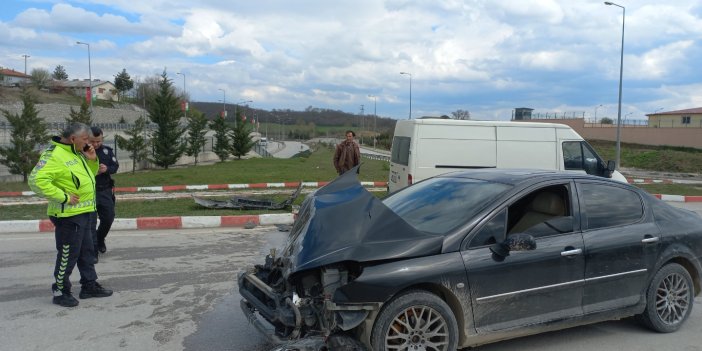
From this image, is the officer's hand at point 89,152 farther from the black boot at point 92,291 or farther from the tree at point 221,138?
the tree at point 221,138

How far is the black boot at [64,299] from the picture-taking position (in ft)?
17.5

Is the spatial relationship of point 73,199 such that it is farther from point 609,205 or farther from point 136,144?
point 136,144

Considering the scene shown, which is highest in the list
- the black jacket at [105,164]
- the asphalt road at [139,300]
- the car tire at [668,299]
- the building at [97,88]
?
the building at [97,88]

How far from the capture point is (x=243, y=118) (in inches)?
2040

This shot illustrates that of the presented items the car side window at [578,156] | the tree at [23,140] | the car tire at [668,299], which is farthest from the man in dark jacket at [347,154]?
the tree at [23,140]

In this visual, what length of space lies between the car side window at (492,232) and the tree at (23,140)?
28070 millimetres

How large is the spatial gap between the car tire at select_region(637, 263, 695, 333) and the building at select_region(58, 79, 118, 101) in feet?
369

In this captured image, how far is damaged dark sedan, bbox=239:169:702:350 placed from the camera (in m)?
3.61

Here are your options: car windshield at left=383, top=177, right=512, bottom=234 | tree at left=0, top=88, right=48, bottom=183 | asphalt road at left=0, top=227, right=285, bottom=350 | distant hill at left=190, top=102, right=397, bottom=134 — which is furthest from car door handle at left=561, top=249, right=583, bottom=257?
distant hill at left=190, top=102, right=397, bottom=134

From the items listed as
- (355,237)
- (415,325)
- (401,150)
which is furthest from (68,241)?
(401,150)

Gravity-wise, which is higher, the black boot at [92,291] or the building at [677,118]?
the building at [677,118]

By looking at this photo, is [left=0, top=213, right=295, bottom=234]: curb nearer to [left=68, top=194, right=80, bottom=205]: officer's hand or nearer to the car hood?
[left=68, top=194, right=80, bottom=205]: officer's hand

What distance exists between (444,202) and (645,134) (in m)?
65.9

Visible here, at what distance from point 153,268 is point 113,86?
12057cm
